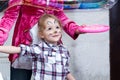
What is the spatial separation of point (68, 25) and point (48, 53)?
0.20 m

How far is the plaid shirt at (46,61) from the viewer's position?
Result: 5.75 ft

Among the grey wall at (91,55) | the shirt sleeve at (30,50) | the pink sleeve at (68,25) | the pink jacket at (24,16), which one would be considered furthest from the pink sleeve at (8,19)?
the grey wall at (91,55)

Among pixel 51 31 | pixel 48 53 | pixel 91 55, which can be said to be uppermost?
pixel 51 31

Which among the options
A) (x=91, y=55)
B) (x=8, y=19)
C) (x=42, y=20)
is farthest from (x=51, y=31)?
(x=91, y=55)

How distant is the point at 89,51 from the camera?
2527mm

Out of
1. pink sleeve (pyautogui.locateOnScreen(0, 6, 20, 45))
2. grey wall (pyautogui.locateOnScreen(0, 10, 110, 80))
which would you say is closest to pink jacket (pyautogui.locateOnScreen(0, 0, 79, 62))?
pink sleeve (pyautogui.locateOnScreen(0, 6, 20, 45))

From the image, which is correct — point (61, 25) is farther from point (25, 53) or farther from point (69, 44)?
point (69, 44)

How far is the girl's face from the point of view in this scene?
5.81 feet

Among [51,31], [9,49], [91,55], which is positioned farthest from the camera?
[91,55]

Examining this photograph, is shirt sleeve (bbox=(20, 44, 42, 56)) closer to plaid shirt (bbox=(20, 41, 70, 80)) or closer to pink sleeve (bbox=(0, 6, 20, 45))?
plaid shirt (bbox=(20, 41, 70, 80))

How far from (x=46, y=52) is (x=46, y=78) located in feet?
0.42

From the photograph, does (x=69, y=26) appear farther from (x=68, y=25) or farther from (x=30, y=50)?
(x=30, y=50)

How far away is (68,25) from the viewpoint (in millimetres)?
1865

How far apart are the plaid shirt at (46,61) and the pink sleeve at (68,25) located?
0.13 metres
